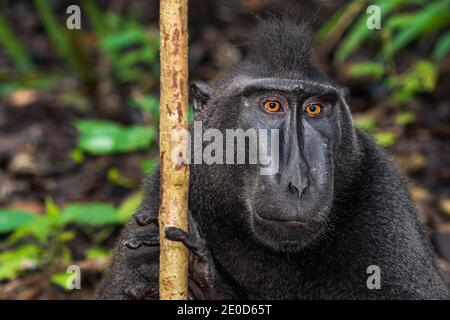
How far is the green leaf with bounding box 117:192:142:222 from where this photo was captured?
707 centimetres

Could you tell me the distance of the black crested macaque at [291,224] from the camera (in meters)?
4.35

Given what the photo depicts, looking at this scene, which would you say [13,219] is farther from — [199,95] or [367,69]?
[367,69]

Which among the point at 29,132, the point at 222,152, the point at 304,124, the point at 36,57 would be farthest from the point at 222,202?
the point at 36,57

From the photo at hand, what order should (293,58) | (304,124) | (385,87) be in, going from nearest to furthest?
(304,124) → (293,58) → (385,87)

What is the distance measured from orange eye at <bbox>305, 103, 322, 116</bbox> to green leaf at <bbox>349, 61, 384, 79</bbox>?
564cm

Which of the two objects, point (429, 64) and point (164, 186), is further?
point (429, 64)

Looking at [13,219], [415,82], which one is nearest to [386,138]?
[415,82]

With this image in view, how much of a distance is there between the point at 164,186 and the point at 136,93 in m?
7.08

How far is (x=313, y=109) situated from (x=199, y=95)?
0.87 metres

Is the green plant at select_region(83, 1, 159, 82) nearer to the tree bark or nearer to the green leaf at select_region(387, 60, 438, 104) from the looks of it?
the green leaf at select_region(387, 60, 438, 104)

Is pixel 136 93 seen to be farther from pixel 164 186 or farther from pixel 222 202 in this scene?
pixel 164 186

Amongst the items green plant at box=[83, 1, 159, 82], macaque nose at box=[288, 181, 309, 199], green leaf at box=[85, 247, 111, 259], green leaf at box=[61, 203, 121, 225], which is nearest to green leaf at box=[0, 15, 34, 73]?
green plant at box=[83, 1, 159, 82]

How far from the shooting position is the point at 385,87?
10.4 meters

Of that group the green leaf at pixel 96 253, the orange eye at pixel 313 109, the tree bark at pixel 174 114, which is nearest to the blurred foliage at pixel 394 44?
the green leaf at pixel 96 253
